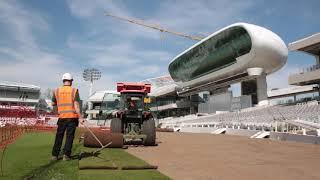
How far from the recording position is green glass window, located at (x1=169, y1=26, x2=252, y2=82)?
64375mm

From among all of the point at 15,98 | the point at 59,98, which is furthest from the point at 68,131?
the point at 15,98

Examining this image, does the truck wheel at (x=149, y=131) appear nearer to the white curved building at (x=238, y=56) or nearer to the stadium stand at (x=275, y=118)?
the stadium stand at (x=275, y=118)

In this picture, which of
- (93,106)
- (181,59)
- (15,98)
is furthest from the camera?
(93,106)

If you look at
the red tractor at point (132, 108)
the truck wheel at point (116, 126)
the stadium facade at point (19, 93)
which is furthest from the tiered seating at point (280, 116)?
the stadium facade at point (19, 93)

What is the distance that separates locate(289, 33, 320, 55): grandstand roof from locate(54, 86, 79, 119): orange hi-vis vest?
168 feet

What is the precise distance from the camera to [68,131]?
883cm

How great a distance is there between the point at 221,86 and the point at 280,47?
17500mm

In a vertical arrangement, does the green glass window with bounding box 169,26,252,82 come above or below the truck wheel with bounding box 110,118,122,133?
above

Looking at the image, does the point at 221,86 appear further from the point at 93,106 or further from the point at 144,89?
the point at 93,106

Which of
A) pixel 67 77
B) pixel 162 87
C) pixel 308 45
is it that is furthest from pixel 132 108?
pixel 162 87

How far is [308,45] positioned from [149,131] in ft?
156

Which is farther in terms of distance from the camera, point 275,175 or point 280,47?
point 280,47

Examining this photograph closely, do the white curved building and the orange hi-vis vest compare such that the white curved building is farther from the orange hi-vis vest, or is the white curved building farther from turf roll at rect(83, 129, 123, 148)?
the orange hi-vis vest

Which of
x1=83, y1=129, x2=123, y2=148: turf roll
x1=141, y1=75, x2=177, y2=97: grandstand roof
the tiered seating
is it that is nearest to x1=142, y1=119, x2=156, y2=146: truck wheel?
x1=83, y1=129, x2=123, y2=148: turf roll
